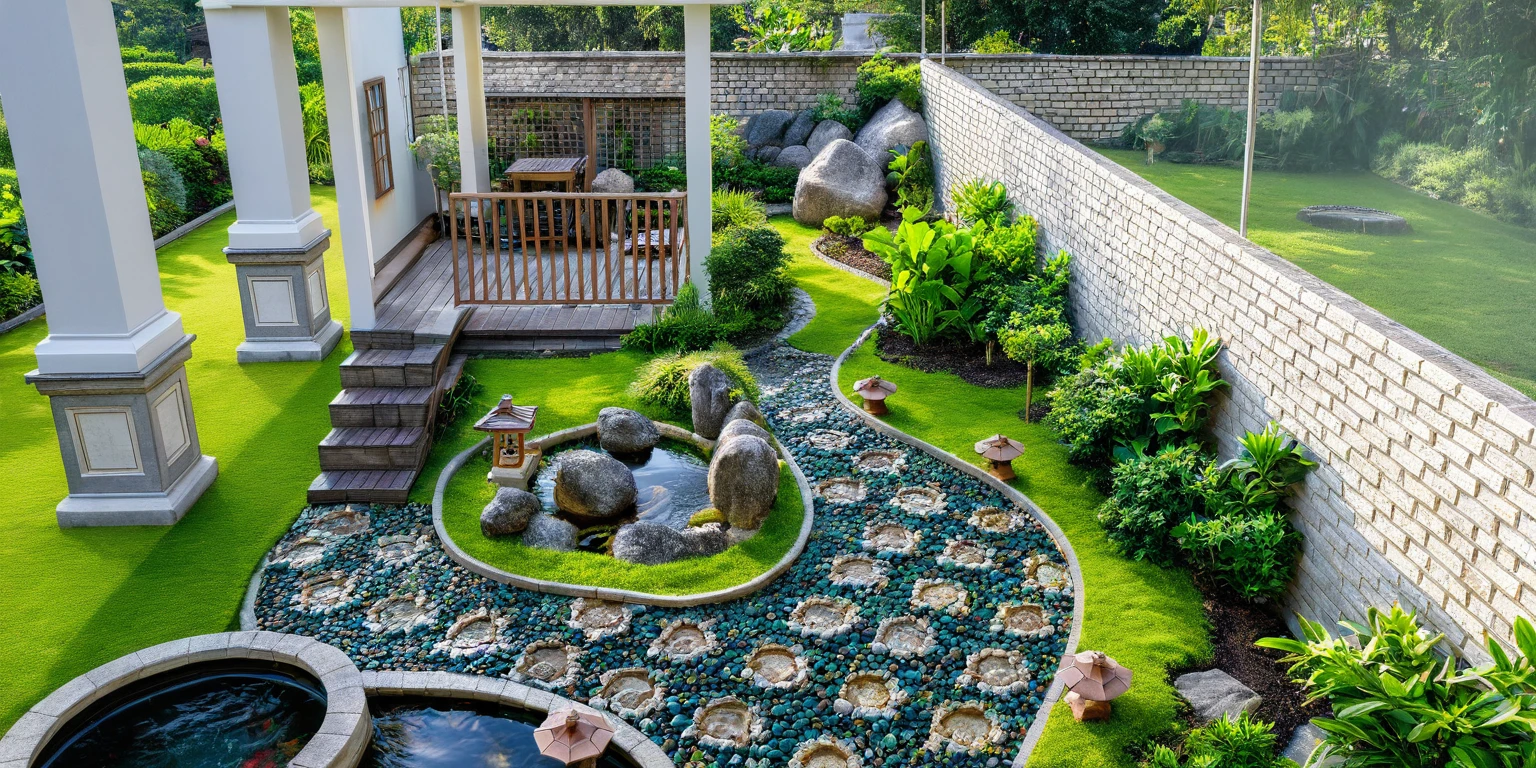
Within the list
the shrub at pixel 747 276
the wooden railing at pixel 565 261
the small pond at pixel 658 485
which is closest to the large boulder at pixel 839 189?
the wooden railing at pixel 565 261

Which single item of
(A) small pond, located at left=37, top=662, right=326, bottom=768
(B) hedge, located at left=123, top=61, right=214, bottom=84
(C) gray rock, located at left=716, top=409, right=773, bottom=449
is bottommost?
(A) small pond, located at left=37, top=662, right=326, bottom=768

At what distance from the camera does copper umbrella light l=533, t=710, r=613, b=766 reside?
468 cm

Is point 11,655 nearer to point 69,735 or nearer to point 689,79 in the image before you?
point 69,735

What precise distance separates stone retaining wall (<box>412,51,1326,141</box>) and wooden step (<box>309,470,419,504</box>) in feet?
39.3

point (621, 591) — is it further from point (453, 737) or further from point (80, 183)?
point (80, 183)

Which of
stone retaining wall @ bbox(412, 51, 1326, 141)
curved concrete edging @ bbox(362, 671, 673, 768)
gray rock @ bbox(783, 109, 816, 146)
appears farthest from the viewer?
stone retaining wall @ bbox(412, 51, 1326, 141)

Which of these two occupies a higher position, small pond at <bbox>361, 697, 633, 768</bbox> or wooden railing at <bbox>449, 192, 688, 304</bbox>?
wooden railing at <bbox>449, 192, 688, 304</bbox>

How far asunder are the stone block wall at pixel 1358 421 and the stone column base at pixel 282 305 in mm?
7359

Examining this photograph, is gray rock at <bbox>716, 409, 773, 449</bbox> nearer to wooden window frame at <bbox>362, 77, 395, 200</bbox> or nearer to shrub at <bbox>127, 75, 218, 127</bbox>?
wooden window frame at <bbox>362, 77, 395, 200</bbox>

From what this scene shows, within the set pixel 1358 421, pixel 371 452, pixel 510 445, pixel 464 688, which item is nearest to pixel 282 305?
pixel 371 452

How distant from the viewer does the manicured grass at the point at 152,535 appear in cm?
595

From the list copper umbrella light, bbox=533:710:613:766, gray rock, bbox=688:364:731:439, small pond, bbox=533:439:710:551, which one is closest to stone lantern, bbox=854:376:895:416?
gray rock, bbox=688:364:731:439

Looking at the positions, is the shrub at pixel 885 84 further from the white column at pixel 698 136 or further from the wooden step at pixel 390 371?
the wooden step at pixel 390 371

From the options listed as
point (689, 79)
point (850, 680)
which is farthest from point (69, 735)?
point (689, 79)
